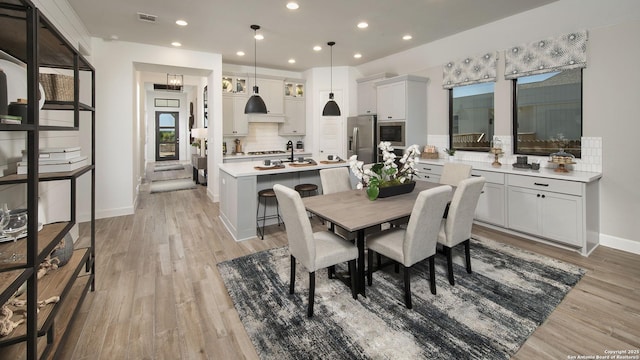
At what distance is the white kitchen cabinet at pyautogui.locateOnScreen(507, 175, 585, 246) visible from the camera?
134 inches

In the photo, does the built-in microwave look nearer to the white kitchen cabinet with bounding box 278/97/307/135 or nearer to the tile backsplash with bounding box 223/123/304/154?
the white kitchen cabinet with bounding box 278/97/307/135

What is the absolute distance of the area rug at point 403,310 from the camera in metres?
2.01

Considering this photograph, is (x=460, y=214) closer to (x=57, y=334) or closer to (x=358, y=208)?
(x=358, y=208)

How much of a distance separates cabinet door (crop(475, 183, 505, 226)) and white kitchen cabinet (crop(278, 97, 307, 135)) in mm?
4467

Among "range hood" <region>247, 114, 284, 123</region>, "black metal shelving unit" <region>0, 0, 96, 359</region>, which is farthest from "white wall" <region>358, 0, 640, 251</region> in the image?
"black metal shelving unit" <region>0, 0, 96, 359</region>

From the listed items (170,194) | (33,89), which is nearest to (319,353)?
(33,89)

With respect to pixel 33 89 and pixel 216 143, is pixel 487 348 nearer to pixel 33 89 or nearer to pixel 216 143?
pixel 33 89

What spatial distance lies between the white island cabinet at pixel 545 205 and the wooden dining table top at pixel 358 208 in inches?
62.9

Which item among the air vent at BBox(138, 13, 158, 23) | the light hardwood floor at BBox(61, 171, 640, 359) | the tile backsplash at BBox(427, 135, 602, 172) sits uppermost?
the air vent at BBox(138, 13, 158, 23)

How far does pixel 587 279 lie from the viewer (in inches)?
114

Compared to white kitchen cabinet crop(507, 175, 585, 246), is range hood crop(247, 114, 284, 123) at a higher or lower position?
higher

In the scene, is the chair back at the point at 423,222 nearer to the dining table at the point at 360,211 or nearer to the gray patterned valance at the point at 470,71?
the dining table at the point at 360,211

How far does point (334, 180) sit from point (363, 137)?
3.06 meters

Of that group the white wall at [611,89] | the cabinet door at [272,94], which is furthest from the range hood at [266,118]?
the white wall at [611,89]
